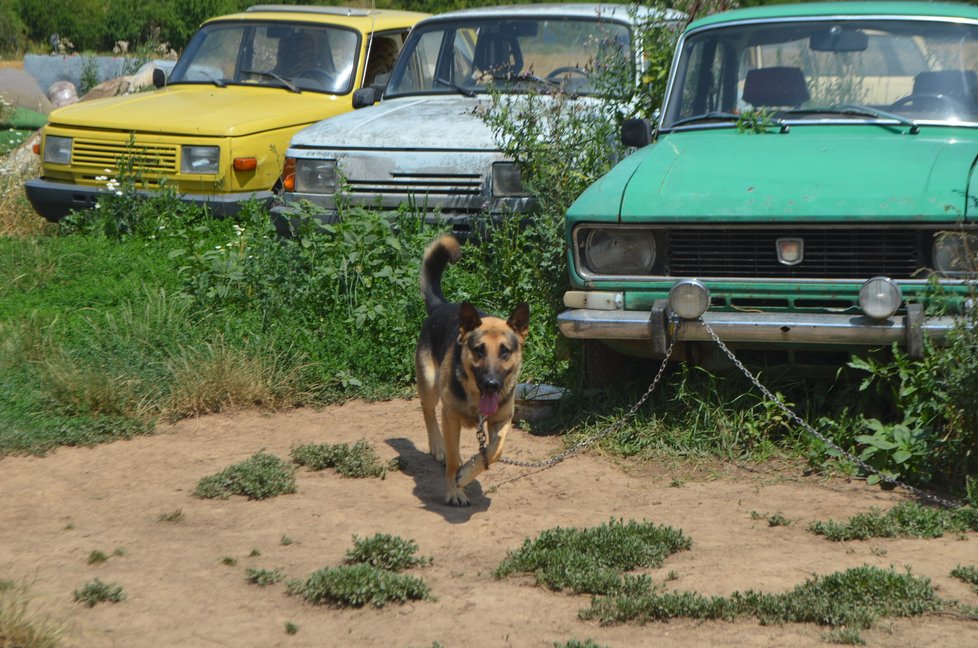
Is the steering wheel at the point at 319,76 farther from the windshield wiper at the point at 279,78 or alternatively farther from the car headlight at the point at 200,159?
the car headlight at the point at 200,159

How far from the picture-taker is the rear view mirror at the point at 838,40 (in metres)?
6.62

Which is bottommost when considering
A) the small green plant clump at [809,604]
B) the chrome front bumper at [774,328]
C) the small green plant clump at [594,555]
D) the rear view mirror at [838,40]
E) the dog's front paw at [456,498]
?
the dog's front paw at [456,498]

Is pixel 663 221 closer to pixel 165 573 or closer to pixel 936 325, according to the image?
pixel 936 325

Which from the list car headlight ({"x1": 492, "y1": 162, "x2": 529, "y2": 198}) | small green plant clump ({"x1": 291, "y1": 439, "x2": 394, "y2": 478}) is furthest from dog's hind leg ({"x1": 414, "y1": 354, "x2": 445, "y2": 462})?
car headlight ({"x1": 492, "y1": 162, "x2": 529, "y2": 198})

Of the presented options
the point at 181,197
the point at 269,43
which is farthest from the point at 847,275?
the point at 269,43

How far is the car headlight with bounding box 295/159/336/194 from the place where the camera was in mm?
8398

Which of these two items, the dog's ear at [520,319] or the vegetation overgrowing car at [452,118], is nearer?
the dog's ear at [520,319]

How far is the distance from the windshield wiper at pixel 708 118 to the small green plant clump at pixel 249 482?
2.92 metres

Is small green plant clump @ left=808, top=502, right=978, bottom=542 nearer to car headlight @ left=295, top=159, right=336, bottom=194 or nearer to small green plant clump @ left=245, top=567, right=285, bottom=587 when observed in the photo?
small green plant clump @ left=245, top=567, right=285, bottom=587

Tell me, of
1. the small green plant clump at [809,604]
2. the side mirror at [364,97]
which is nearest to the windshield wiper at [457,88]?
the side mirror at [364,97]

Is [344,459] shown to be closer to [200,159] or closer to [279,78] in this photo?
[200,159]

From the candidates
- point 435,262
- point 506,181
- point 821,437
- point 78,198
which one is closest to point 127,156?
point 78,198

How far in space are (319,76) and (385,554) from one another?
6.93m

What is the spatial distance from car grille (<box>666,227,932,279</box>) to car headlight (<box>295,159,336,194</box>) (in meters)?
3.40
